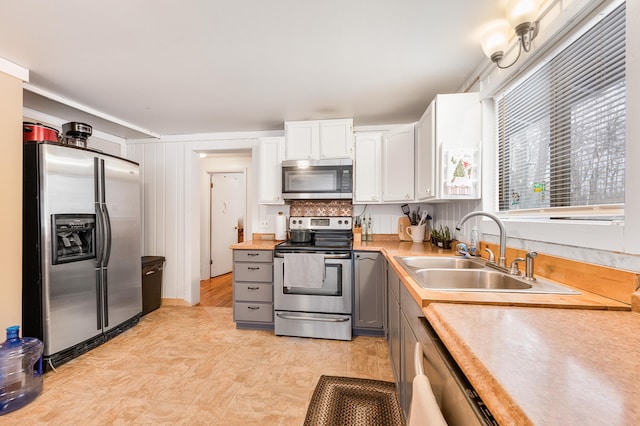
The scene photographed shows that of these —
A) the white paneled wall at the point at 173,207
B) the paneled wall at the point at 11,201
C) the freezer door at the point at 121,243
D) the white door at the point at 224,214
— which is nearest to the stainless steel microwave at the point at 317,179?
the white paneled wall at the point at 173,207

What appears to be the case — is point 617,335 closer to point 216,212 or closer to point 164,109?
point 164,109

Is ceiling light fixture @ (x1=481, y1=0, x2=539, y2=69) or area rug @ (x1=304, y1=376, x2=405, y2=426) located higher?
ceiling light fixture @ (x1=481, y1=0, x2=539, y2=69)

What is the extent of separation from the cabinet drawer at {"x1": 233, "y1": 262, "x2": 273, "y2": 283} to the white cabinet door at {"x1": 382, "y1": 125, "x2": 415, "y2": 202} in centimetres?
146

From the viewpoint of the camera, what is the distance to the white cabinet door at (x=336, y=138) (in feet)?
9.27

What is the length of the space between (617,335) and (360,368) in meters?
1.73

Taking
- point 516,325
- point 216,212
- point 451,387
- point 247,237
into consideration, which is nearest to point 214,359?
point 247,237

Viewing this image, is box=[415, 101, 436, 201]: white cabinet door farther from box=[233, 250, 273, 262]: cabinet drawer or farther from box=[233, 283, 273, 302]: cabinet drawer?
box=[233, 283, 273, 302]: cabinet drawer

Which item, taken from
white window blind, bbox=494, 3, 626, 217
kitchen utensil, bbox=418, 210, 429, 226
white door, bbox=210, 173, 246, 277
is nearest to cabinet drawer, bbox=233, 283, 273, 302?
kitchen utensil, bbox=418, 210, 429, 226

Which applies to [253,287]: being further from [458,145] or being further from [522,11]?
[522,11]

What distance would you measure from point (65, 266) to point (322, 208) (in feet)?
7.90

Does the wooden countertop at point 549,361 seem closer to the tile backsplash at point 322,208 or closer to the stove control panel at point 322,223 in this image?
the stove control panel at point 322,223

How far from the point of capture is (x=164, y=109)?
271 cm

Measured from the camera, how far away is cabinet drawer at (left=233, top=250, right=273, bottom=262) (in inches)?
108

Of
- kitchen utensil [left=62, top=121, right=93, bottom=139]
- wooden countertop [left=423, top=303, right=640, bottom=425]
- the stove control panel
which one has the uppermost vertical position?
kitchen utensil [left=62, top=121, right=93, bottom=139]
